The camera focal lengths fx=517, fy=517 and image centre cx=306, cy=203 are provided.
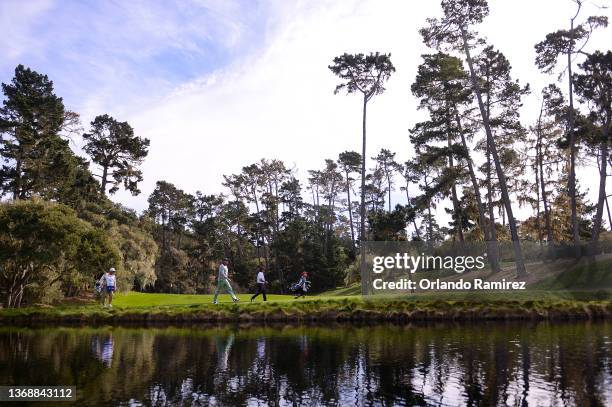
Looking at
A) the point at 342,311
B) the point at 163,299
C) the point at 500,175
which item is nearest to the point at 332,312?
the point at 342,311

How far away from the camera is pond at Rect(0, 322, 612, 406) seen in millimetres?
9594

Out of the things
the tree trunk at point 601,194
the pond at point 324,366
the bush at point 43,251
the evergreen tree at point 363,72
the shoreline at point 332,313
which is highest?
the evergreen tree at point 363,72

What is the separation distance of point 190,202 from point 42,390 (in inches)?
2676

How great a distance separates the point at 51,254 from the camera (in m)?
25.9

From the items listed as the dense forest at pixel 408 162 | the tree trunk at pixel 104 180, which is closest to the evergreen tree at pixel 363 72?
the dense forest at pixel 408 162

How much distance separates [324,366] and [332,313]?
12268mm

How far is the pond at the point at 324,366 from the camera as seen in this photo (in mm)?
9594

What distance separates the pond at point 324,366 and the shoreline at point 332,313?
430cm

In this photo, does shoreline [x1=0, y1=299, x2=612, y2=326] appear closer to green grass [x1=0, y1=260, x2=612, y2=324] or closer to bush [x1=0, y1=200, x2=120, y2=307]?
green grass [x1=0, y1=260, x2=612, y2=324]

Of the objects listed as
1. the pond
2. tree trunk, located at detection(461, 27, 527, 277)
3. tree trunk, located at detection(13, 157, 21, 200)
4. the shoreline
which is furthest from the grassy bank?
tree trunk, located at detection(13, 157, 21, 200)

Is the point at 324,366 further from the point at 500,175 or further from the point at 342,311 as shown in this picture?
the point at 500,175

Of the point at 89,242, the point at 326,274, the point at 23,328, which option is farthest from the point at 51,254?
the point at 326,274

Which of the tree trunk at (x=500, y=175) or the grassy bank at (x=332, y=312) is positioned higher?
the tree trunk at (x=500, y=175)

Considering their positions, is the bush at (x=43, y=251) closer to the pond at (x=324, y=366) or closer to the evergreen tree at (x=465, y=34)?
the pond at (x=324, y=366)
